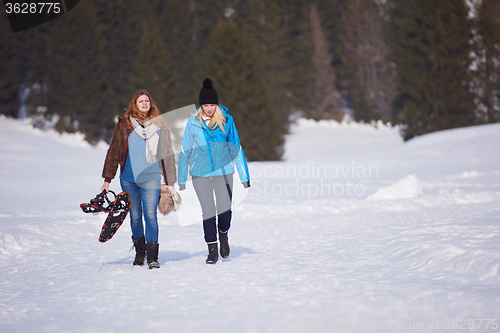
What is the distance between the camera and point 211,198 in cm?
500

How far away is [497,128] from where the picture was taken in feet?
71.5

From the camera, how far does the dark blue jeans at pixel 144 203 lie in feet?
15.5

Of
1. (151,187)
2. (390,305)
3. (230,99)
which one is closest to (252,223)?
(151,187)

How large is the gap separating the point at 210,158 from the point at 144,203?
0.79m

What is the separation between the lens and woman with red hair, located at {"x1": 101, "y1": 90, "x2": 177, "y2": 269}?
468cm

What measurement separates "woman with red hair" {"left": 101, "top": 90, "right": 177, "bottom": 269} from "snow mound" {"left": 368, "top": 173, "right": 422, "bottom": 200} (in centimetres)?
686

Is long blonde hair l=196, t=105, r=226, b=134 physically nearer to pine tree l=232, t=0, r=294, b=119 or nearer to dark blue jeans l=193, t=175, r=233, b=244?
dark blue jeans l=193, t=175, r=233, b=244

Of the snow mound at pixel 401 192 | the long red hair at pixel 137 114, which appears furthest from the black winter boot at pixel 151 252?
the snow mound at pixel 401 192

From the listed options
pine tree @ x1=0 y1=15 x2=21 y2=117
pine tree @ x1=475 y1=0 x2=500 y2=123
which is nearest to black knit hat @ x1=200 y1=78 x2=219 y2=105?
pine tree @ x1=0 y1=15 x2=21 y2=117

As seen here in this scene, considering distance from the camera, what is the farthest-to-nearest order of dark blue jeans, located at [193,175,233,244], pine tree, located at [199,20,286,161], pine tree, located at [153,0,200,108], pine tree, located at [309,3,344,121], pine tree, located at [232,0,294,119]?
pine tree, located at [309,3,344,121], pine tree, located at [232,0,294,119], pine tree, located at [153,0,200,108], pine tree, located at [199,20,286,161], dark blue jeans, located at [193,175,233,244]

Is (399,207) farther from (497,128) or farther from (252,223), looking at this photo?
(497,128)

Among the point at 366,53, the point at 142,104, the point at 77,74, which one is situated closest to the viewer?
the point at 142,104

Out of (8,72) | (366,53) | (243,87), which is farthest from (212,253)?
(366,53)

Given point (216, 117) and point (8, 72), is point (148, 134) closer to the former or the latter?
point (216, 117)
